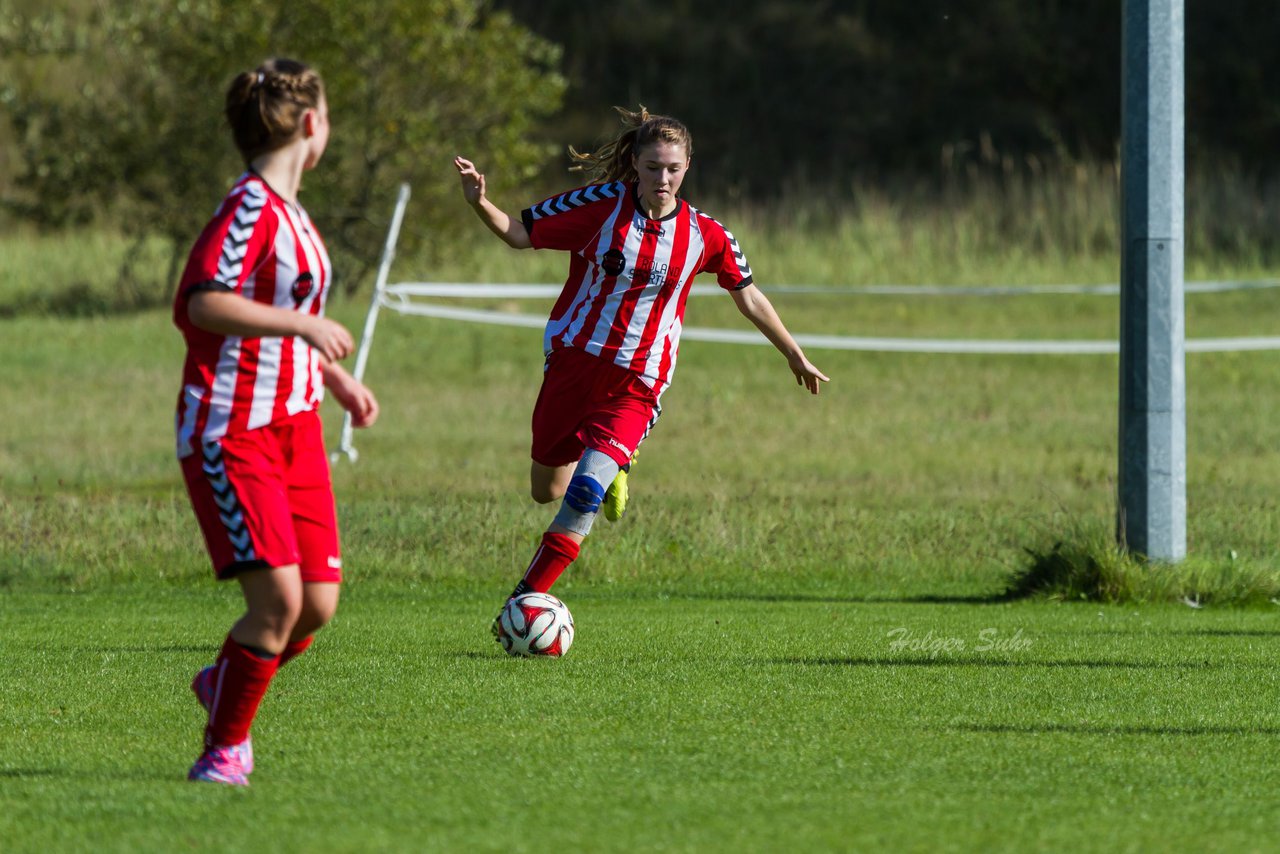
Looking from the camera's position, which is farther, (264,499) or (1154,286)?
(1154,286)

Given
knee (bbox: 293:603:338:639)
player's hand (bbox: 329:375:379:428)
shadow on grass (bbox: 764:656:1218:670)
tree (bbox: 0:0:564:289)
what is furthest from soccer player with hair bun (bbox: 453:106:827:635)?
tree (bbox: 0:0:564:289)

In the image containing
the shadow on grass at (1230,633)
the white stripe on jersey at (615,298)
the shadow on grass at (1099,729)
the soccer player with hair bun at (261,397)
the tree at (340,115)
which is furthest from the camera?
the tree at (340,115)

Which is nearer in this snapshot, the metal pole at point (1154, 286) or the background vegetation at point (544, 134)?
the metal pole at point (1154, 286)

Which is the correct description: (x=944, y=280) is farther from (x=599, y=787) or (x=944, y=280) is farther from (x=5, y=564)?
(x=599, y=787)

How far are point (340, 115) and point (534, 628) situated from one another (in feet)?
65.1

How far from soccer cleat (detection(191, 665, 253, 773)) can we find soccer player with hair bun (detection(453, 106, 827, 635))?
260 centimetres

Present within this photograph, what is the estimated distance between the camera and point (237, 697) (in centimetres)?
490

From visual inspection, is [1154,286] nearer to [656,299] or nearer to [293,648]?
[656,299]

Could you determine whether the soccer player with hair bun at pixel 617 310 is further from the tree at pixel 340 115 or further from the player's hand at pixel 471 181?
the tree at pixel 340 115

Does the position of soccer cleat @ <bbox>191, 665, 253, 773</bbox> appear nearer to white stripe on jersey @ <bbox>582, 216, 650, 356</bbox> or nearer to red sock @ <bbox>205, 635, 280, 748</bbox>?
red sock @ <bbox>205, 635, 280, 748</bbox>

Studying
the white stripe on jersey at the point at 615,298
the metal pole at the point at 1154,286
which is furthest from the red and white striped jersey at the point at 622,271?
the metal pole at the point at 1154,286

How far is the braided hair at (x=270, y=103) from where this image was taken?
4.81 meters

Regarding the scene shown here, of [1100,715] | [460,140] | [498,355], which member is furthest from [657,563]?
[460,140]

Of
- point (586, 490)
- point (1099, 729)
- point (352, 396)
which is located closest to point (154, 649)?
point (586, 490)
